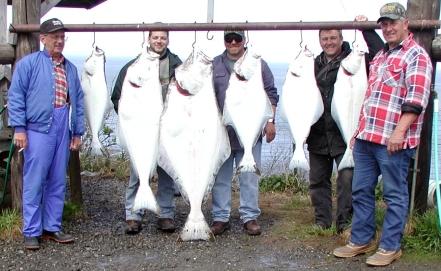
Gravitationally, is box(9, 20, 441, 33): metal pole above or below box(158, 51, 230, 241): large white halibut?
above

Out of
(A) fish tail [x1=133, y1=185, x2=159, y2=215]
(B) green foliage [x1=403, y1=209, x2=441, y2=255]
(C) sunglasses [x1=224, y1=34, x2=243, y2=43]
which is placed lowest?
(B) green foliage [x1=403, y1=209, x2=441, y2=255]

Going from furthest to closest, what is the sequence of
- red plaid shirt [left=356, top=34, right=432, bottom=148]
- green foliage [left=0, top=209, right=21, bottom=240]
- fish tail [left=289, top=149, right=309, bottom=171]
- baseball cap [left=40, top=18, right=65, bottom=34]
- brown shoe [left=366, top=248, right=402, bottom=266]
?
green foliage [left=0, top=209, right=21, bottom=240], baseball cap [left=40, top=18, right=65, bottom=34], fish tail [left=289, top=149, right=309, bottom=171], brown shoe [left=366, top=248, right=402, bottom=266], red plaid shirt [left=356, top=34, right=432, bottom=148]

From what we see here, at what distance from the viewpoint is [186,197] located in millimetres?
5363

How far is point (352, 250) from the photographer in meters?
5.29

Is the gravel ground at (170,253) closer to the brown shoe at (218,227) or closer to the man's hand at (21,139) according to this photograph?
the brown shoe at (218,227)

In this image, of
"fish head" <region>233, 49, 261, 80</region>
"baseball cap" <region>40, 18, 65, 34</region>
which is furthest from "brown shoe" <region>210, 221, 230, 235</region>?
"baseball cap" <region>40, 18, 65, 34</region>

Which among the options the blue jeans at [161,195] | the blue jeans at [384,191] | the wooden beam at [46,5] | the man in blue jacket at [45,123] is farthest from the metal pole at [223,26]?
the blue jeans at [161,195]

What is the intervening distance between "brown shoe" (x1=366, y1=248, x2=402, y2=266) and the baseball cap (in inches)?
128

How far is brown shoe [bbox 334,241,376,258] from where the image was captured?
529 cm

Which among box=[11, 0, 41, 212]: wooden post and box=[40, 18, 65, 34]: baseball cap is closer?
box=[40, 18, 65, 34]: baseball cap

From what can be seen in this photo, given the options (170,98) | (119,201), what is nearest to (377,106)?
(170,98)

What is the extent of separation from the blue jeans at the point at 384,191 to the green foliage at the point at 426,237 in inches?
11.4

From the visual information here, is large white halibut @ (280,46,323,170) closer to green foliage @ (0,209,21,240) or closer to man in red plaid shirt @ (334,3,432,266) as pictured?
man in red plaid shirt @ (334,3,432,266)

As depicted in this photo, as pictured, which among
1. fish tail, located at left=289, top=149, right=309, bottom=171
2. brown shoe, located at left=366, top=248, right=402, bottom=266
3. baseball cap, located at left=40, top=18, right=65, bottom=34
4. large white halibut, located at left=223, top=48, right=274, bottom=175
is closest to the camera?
brown shoe, located at left=366, top=248, right=402, bottom=266
